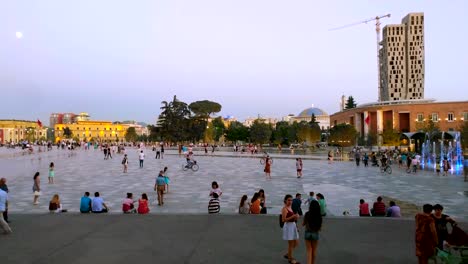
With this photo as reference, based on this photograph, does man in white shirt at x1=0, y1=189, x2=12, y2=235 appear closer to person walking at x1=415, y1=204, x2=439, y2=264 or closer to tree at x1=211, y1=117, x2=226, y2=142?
person walking at x1=415, y1=204, x2=439, y2=264

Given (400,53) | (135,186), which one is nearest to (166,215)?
(135,186)

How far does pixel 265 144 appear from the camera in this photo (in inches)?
4218

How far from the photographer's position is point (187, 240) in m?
10.0

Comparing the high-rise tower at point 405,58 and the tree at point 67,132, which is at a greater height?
the high-rise tower at point 405,58

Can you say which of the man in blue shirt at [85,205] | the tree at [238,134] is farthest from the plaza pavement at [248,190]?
the tree at [238,134]

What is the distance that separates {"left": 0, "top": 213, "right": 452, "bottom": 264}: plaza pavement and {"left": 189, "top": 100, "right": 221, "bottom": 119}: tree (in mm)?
100150

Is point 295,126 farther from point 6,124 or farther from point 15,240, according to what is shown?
point 6,124

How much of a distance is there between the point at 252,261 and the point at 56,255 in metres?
4.01

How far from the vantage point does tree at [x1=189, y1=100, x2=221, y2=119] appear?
115 m

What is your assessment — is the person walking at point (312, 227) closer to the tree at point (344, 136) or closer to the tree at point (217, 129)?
the tree at point (344, 136)

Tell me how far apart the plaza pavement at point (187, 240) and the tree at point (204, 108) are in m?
100

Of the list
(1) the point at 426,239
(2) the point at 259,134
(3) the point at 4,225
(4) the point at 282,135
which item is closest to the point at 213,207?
(3) the point at 4,225

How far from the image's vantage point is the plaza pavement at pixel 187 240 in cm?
860

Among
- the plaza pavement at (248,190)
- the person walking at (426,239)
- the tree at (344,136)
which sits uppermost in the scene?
the tree at (344,136)
